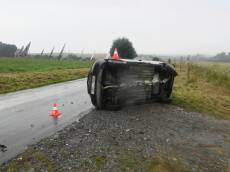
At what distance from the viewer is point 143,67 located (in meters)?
7.65

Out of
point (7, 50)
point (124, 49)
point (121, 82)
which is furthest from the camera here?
point (7, 50)

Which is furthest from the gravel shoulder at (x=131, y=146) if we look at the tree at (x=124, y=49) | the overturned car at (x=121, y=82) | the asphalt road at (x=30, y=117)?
the tree at (x=124, y=49)

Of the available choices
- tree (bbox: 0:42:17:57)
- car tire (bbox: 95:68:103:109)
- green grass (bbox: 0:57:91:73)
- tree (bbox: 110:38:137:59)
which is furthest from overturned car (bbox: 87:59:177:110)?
tree (bbox: 0:42:17:57)

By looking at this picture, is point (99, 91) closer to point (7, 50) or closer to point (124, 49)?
point (124, 49)

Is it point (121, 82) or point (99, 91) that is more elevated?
point (121, 82)

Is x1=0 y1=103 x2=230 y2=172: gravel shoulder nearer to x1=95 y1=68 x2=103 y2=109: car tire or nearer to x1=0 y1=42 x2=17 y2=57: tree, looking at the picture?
x1=95 y1=68 x2=103 y2=109: car tire

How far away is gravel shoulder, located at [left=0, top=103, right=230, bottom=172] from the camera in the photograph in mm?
3756

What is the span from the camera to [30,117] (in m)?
6.66

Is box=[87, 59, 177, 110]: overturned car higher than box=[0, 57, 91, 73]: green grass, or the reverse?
box=[87, 59, 177, 110]: overturned car

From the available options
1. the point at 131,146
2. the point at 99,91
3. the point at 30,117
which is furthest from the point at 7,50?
the point at 131,146

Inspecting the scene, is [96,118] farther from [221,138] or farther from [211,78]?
[211,78]

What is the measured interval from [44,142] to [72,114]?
2.42m

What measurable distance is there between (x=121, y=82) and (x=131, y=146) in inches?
110

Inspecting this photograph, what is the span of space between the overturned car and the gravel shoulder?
583mm
